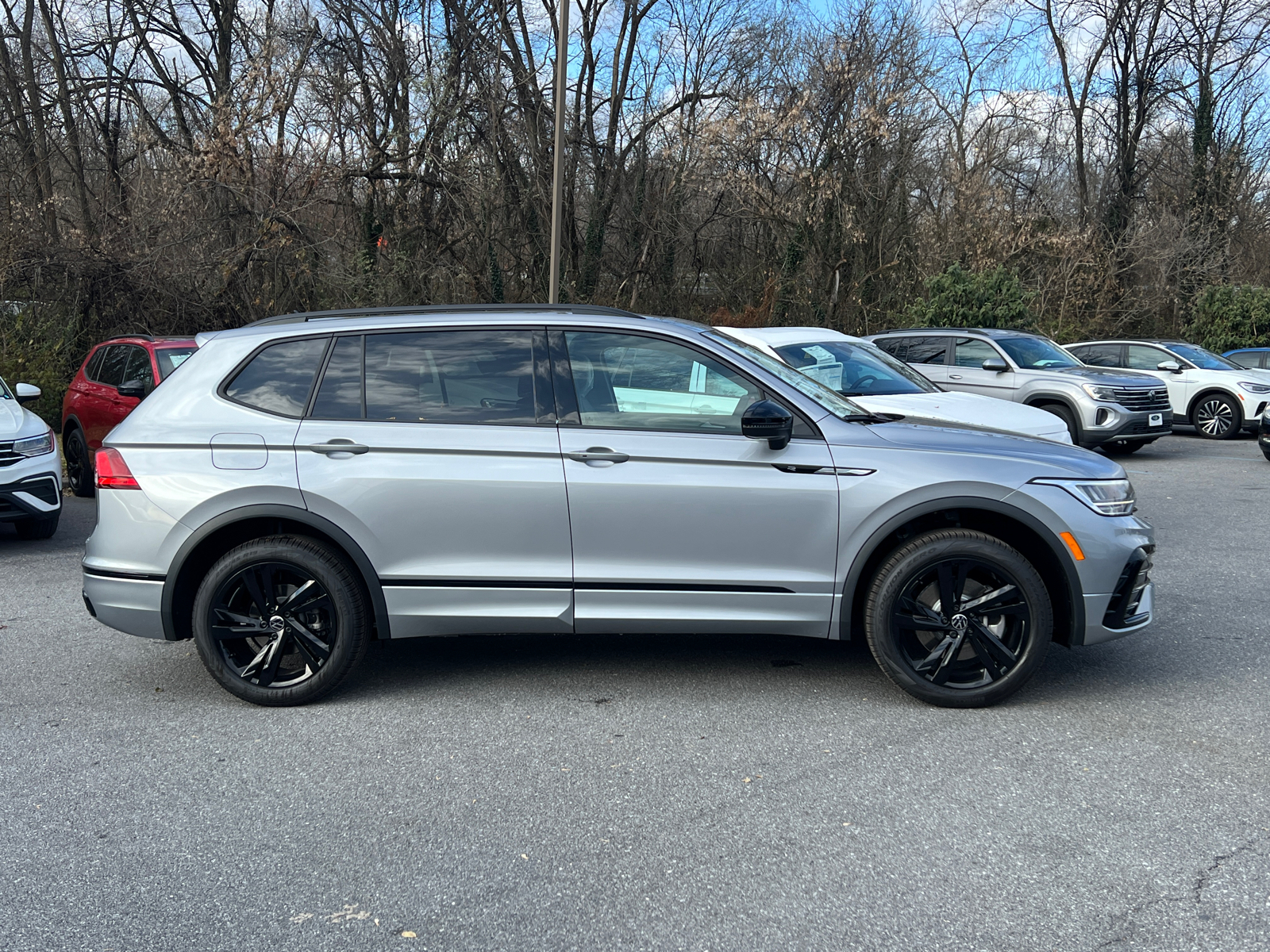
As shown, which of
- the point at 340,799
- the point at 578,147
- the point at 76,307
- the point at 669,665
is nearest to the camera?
the point at 340,799

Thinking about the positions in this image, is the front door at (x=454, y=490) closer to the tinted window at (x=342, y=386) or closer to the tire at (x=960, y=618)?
the tinted window at (x=342, y=386)

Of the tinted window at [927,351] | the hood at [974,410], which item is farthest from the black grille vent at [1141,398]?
the hood at [974,410]

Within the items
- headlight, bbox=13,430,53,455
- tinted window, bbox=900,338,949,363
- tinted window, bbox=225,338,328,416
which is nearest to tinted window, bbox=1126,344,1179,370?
tinted window, bbox=900,338,949,363

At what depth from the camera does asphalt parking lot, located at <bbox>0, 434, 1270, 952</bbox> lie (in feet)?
9.90

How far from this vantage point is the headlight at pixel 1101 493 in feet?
15.2

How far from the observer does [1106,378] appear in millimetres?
13969

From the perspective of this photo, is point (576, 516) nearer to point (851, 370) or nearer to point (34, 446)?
point (34, 446)

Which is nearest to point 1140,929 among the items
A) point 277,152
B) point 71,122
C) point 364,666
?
point 364,666

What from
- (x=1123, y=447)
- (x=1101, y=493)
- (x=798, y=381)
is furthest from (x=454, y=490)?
(x=1123, y=447)

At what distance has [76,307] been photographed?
638 inches

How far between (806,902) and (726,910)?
24 cm

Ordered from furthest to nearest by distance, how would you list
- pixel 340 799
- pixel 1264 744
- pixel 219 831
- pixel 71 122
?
pixel 71 122, pixel 1264 744, pixel 340 799, pixel 219 831

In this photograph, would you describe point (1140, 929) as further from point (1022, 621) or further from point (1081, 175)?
point (1081, 175)

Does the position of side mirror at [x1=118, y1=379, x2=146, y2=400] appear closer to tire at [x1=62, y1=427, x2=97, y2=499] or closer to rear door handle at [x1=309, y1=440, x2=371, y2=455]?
tire at [x1=62, y1=427, x2=97, y2=499]
